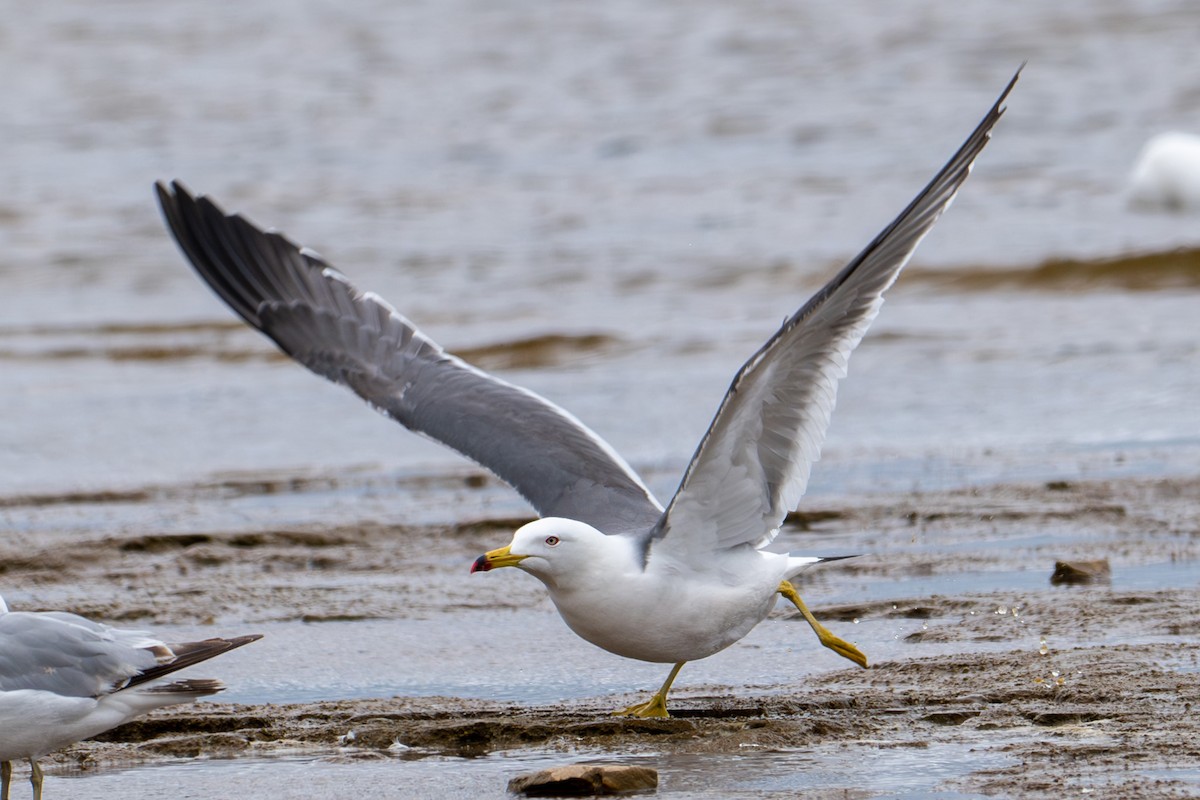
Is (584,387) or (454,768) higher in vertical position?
(584,387)

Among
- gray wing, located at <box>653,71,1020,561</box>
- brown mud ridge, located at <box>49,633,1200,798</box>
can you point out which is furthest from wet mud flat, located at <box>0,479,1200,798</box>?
gray wing, located at <box>653,71,1020,561</box>

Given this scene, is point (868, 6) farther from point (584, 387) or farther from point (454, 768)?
point (454, 768)

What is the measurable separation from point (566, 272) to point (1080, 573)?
8311 mm

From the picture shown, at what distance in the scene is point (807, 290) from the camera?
41.2 feet

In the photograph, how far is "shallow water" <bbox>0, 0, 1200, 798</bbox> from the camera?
218 inches

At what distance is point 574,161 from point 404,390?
11610mm

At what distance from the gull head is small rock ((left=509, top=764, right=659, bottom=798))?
70cm

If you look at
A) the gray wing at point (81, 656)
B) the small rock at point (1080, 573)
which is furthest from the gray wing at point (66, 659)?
the small rock at point (1080, 573)

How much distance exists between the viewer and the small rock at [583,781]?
3.77 m

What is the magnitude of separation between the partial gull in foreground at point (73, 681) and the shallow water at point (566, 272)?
19 cm

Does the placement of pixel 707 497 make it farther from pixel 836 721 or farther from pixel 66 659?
pixel 66 659

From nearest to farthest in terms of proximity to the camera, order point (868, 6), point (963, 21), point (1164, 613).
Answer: point (1164, 613)
point (963, 21)
point (868, 6)

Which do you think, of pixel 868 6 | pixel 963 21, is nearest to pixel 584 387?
pixel 963 21

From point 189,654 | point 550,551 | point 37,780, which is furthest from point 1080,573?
point 37,780
